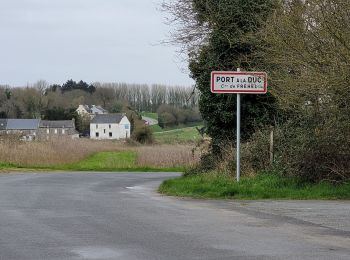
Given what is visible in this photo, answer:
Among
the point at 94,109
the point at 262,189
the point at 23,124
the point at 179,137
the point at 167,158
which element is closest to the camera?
the point at 262,189

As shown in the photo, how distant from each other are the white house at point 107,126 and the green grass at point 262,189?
398 ft

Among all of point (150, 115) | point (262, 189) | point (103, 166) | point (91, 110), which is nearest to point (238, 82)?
point (262, 189)

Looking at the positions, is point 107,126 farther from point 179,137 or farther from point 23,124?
point 179,137

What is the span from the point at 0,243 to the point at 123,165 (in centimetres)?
4113

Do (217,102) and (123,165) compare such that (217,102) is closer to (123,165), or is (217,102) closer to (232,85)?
(232,85)

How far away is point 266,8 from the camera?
24.0 metres

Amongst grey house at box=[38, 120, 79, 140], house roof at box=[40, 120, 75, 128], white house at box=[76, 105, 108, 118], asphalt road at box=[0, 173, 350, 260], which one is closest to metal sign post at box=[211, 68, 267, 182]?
asphalt road at box=[0, 173, 350, 260]

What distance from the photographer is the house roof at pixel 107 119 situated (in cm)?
14300

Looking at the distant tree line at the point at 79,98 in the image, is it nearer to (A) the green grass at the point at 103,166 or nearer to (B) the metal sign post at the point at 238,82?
(A) the green grass at the point at 103,166

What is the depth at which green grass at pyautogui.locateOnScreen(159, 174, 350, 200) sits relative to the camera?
18031 millimetres

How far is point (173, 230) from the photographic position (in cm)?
1152

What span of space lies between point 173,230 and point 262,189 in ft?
24.9

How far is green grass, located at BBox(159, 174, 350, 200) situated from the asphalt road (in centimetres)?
132

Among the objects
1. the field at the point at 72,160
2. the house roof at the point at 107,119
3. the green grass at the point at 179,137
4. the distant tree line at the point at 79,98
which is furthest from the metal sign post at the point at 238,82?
the house roof at the point at 107,119
